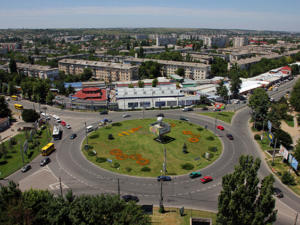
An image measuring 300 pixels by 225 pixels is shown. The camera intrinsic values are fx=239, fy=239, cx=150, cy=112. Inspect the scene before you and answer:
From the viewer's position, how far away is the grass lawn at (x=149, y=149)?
52.2 meters

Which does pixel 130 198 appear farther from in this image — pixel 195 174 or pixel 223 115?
pixel 223 115

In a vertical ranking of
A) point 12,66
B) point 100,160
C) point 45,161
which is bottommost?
point 100,160

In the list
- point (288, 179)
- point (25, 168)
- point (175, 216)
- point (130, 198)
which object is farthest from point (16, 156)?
point (288, 179)

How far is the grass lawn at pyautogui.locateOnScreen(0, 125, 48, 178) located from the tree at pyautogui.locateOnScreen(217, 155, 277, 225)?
141 ft

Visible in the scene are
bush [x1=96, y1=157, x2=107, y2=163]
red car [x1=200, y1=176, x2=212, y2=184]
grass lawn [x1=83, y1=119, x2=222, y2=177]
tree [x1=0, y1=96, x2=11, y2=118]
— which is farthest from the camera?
tree [x1=0, y1=96, x2=11, y2=118]

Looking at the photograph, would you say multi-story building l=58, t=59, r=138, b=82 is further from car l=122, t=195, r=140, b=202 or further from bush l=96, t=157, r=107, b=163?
car l=122, t=195, r=140, b=202

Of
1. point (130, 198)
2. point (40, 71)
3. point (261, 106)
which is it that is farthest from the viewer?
point (40, 71)

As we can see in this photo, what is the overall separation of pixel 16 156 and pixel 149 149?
31.7 metres

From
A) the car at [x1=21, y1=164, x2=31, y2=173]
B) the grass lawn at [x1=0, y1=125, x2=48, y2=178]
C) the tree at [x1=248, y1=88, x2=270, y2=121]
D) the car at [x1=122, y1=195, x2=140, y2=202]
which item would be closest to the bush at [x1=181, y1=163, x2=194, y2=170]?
the car at [x1=122, y1=195, x2=140, y2=202]

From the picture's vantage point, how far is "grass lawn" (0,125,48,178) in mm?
50719

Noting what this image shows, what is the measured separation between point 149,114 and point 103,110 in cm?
1701

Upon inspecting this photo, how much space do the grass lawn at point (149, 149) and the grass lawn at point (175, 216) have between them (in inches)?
431

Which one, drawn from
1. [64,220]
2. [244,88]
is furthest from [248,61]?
[64,220]

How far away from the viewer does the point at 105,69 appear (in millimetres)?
135625
